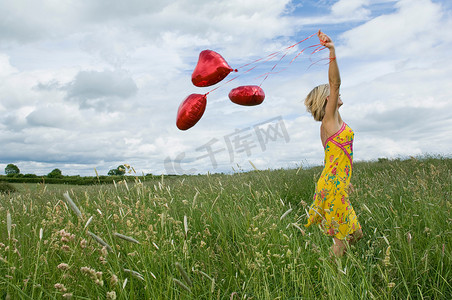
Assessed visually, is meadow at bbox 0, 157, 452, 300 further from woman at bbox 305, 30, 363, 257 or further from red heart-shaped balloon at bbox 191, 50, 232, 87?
red heart-shaped balloon at bbox 191, 50, 232, 87

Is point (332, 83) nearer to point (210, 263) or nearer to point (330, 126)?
point (330, 126)

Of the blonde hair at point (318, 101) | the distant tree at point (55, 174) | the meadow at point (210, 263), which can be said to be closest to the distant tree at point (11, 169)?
the distant tree at point (55, 174)

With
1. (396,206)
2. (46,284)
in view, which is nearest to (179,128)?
(46,284)

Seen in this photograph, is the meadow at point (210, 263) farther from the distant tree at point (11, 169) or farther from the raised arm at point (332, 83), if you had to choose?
the distant tree at point (11, 169)

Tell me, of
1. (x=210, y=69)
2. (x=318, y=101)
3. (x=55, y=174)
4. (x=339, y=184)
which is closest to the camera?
(x=210, y=69)

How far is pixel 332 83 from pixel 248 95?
3.34 feet

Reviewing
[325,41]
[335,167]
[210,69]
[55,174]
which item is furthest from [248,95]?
[55,174]

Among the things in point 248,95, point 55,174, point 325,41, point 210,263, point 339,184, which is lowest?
point 210,263

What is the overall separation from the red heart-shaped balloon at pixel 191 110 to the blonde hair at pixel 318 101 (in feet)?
5.26

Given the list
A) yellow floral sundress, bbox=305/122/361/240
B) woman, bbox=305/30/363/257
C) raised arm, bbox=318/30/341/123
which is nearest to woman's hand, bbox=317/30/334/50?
raised arm, bbox=318/30/341/123

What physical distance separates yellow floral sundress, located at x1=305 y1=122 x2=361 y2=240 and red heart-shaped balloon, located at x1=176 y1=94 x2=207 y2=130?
5.17 ft

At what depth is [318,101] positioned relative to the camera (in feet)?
13.1

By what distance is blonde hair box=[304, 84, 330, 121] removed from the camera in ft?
13.1

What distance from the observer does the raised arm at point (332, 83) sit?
335 centimetres
